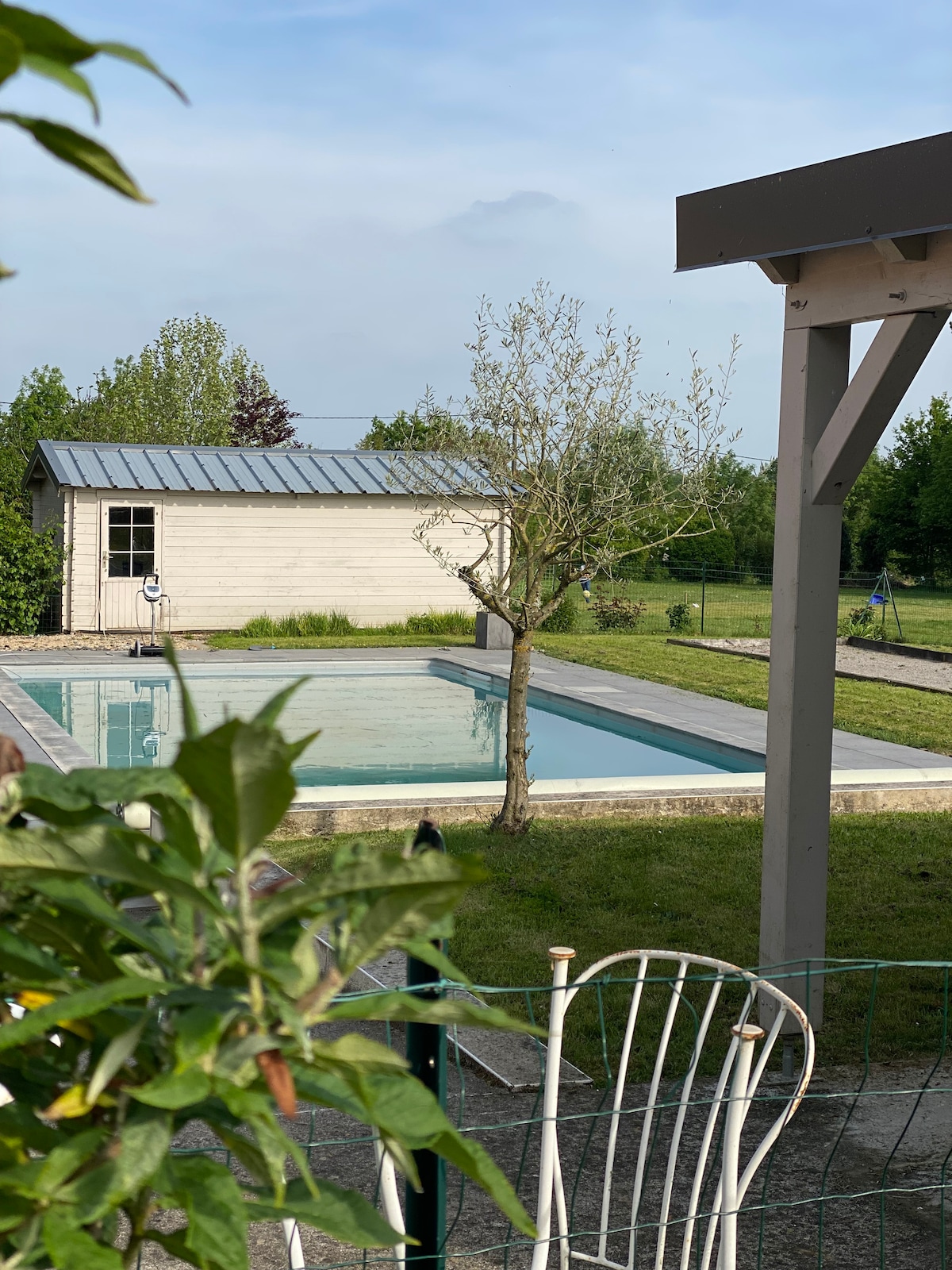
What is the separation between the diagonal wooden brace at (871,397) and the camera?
4.18 metres

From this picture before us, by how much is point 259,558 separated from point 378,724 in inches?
290

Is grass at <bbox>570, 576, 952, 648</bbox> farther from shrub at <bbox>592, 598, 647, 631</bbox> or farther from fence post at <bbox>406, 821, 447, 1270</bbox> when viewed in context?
fence post at <bbox>406, 821, 447, 1270</bbox>

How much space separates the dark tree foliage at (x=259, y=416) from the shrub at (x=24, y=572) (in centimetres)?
1657

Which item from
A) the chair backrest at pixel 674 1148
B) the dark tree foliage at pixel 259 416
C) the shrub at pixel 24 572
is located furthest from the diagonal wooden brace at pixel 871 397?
the dark tree foliage at pixel 259 416

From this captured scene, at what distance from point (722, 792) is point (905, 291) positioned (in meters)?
5.06

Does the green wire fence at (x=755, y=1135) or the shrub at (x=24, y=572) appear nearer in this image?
the green wire fence at (x=755, y=1135)

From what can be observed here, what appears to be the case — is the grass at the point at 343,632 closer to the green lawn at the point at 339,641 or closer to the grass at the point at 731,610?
the green lawn at the point at 339,641

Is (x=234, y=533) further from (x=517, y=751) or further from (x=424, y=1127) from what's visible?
(x=424, y=1127)

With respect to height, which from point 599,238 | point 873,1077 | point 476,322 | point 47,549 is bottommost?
point 873,1077

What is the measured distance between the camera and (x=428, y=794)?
831 cm

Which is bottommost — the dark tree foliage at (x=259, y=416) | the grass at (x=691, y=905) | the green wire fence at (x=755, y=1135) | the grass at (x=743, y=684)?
the green wire fence at (x=755, y=1135)

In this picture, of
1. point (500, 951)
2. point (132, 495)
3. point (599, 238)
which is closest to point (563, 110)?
point (599, 238)

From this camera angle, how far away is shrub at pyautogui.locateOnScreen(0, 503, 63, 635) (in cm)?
1752

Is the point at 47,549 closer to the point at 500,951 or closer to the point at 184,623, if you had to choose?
the point at 184,623
